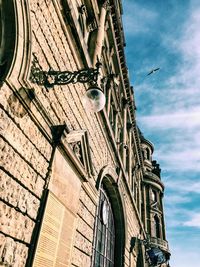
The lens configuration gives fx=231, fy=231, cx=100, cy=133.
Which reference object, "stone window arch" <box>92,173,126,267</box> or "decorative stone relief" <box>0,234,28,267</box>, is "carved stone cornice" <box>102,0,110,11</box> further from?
"decorative stone relief" <box>0,234,28,267</box>

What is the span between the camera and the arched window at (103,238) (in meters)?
7.38

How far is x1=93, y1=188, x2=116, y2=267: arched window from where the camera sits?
24.2ft

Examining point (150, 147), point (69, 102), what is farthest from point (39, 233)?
point (150, 147)

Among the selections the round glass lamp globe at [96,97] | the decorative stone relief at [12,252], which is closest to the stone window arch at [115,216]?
the round glass lamp globe at [96,97]

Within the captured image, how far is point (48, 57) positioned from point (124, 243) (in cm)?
843

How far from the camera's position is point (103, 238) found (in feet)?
26.6

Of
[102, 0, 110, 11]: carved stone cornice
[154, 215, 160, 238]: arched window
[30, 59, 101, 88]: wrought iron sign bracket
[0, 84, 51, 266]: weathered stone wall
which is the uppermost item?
[102, 0, 110, 11]: carved stone cornice

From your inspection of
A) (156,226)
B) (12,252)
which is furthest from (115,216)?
(156,226)

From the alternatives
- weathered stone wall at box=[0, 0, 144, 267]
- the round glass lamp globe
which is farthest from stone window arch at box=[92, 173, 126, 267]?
the round glass lamp globe

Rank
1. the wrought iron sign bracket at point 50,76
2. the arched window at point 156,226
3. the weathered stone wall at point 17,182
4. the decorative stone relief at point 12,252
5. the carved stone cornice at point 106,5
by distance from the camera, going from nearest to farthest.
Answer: the decorative stone relief at point 12,252, the weathered stone wall at point 17,182, the wrought iron sign bracket at point 50,76, the carved stone cornice at point 106,5, the arched window at point 156,226

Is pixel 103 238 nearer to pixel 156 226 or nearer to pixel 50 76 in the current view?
pixel 50 76

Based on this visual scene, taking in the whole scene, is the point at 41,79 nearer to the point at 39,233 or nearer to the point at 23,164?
the point at 23,164

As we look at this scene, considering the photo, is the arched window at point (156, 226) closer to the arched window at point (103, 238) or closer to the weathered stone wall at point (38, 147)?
the arched window at point (103, 238)

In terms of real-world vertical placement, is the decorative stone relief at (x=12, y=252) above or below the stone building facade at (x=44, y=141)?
below
